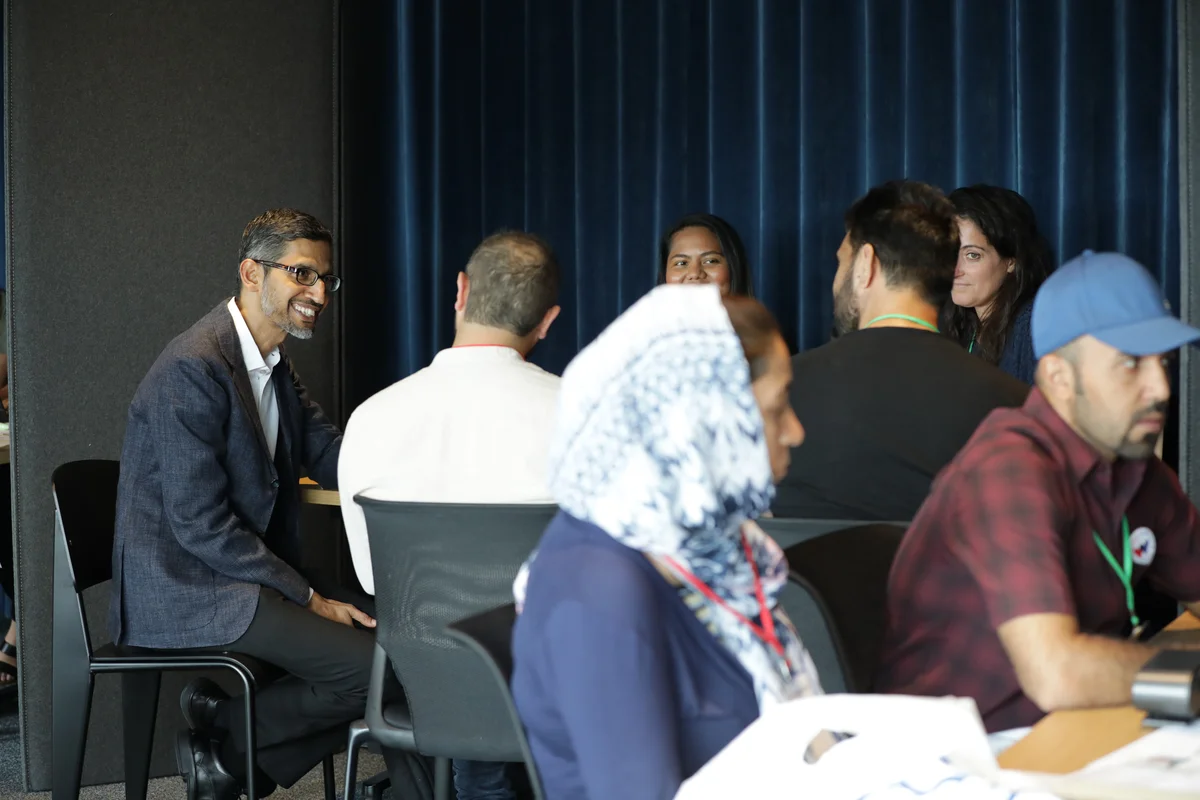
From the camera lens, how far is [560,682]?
1.16m

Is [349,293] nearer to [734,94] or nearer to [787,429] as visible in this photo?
[734,94]

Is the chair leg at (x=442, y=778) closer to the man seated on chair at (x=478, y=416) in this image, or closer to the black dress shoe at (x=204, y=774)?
the man seated on chair at (x=478, y=416)

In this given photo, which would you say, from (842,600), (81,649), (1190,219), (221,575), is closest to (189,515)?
(221,575)

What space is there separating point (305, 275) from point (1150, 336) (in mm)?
2043

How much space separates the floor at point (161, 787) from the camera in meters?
3.37

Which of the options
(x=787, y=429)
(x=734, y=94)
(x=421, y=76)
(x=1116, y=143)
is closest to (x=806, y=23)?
(x=734, y=94)

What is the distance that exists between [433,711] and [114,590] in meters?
1.05

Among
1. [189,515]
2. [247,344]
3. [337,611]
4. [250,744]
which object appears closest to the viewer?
[250,744]

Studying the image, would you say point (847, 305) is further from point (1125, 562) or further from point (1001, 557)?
point (1001, 557)

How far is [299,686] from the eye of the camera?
2.82 metres

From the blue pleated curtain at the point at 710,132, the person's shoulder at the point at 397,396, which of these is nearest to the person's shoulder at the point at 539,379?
the person's shoulder at the point at 397,396

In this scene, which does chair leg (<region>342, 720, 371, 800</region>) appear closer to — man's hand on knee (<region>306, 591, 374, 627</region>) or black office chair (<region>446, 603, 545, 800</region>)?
man's hand on knee (<region>306, 591, 374, 627</region>)

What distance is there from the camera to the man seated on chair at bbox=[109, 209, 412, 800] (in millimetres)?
2748

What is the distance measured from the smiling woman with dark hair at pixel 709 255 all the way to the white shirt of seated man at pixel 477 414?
166cm
